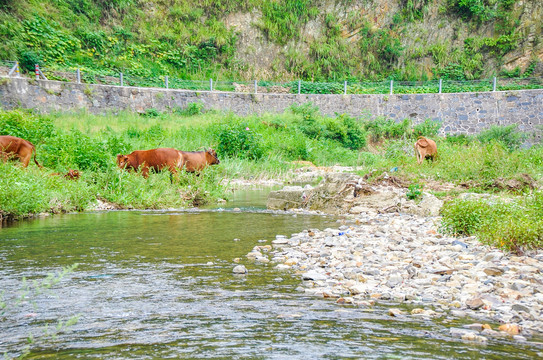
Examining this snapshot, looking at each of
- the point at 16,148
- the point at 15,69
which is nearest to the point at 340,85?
the point at 15,69

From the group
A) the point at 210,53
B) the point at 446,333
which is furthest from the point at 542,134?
the point at 446,333

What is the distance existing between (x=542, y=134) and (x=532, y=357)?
1175 inches

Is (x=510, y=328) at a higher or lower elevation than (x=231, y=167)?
higher

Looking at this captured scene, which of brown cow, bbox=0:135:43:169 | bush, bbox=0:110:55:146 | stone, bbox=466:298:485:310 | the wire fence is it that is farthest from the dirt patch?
the wire fence

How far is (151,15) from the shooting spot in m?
32.5

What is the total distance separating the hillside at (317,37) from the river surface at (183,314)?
25467 mm

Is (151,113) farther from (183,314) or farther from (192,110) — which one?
(183,314)

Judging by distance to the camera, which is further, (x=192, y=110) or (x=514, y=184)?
(x=192, y=110)

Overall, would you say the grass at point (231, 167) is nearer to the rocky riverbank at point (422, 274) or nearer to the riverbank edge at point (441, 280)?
the riverbank edge at point (441, 280)

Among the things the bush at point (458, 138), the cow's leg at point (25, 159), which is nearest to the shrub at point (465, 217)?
the cow's leg at point (25, 159)

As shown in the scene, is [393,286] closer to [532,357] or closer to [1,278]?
[532,357]

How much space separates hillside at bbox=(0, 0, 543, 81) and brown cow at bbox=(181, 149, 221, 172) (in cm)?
1849

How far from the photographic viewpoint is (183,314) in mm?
3484

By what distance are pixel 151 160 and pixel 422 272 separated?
8.14 metres
